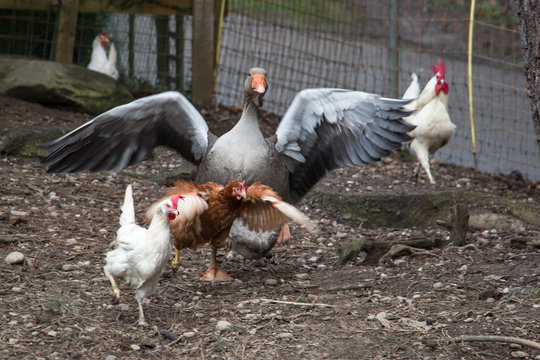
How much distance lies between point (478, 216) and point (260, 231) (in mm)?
2244

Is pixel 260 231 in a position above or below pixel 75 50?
below

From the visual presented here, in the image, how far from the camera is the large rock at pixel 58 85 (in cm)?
736

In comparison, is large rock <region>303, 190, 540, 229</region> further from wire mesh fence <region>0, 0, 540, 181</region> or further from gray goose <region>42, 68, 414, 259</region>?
wire mesh fence <region>0, 0, 540, 181</region>

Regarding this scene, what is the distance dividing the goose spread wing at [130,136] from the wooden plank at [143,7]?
3748 mm

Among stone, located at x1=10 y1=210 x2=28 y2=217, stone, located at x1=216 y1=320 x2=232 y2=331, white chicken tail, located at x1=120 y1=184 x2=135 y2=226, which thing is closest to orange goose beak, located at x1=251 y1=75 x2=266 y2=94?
white chicken tail, located at x1=120 y1=184 x2=135 y2=226

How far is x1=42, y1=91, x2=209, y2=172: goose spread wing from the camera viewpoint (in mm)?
4551

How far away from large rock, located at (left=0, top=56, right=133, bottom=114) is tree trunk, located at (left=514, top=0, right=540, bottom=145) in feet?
17.0

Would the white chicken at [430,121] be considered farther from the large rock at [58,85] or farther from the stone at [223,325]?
the stone at [223,325]

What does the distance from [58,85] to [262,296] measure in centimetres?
443

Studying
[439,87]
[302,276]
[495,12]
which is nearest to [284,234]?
[302,276]

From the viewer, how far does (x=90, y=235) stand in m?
4.98

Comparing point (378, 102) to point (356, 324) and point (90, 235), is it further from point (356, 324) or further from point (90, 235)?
point (90, 235)

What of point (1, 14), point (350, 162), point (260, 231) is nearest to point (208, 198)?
point (260, 231)

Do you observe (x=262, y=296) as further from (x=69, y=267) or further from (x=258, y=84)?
(x=258, y=84)
